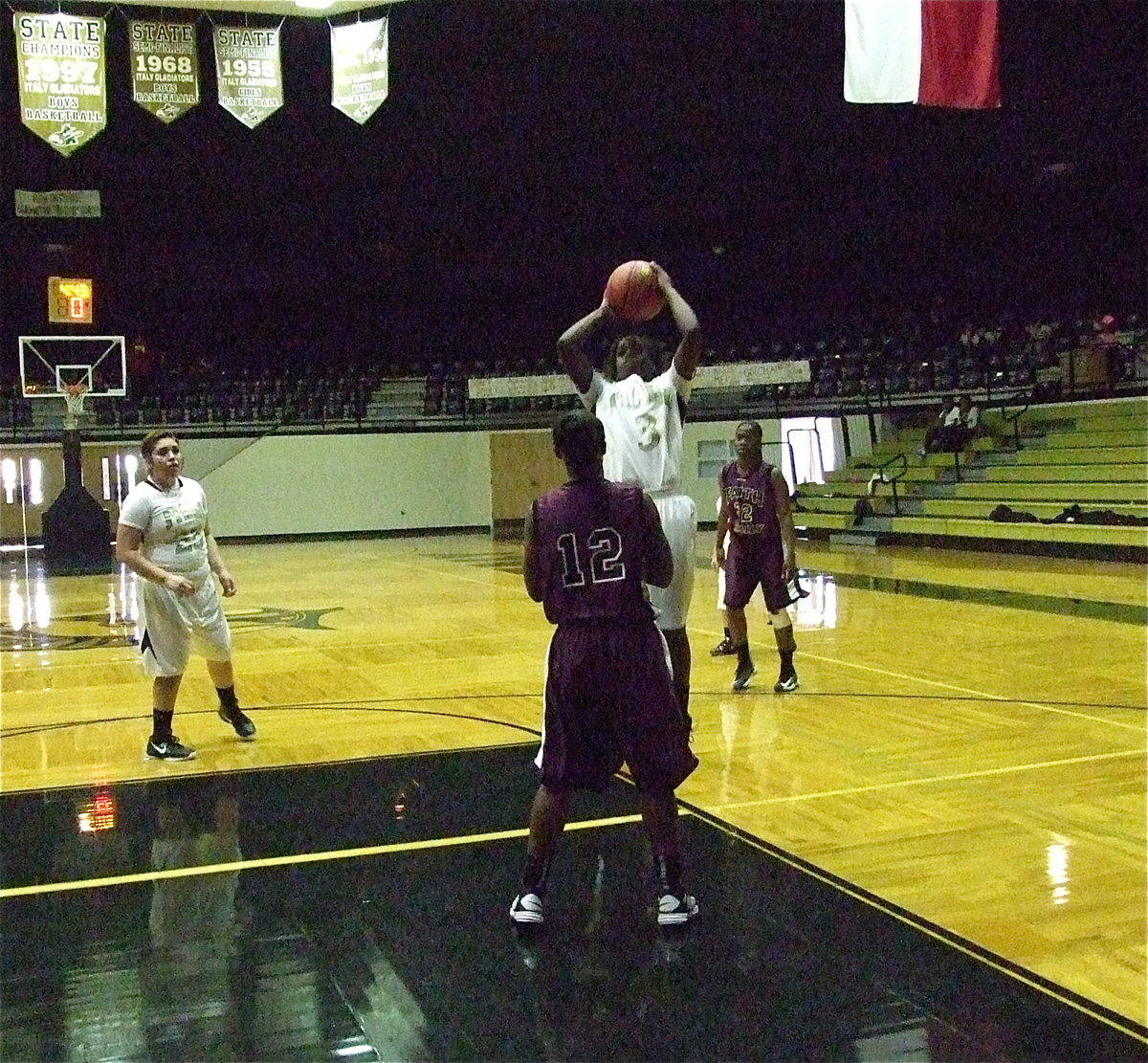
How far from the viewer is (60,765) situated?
5562 millimetres

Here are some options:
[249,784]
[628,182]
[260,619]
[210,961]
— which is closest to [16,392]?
[628,182]

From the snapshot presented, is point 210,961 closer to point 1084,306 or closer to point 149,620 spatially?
point 149,620

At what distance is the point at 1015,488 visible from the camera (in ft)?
58.0

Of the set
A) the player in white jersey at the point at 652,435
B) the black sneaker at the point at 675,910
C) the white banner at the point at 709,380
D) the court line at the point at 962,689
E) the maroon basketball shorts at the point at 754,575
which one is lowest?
the court line at the point at 962,689

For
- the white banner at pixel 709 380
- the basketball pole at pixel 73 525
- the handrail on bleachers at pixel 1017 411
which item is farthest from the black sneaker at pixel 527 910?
the white banner at pixel 709 380

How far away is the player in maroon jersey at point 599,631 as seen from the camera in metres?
3.27

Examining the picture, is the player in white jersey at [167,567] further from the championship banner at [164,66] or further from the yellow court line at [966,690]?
the championship banner at [164,66]

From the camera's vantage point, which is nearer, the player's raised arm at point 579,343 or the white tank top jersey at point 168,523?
the player's raised arm at point 579,343

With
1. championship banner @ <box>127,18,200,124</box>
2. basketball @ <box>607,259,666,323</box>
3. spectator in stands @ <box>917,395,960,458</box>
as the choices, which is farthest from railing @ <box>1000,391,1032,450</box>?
basketball @ <box>607,259,666,323</box>

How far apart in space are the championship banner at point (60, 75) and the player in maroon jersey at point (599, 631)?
9011 mm

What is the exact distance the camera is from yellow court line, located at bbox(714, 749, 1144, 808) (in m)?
4.68

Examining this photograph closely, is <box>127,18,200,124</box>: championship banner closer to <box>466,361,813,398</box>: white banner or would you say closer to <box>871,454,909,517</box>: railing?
<box>871,454,909,517</box>: railing

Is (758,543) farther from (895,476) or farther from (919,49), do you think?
(895,476)

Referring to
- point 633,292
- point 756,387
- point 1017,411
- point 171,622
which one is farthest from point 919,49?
point 756,387
